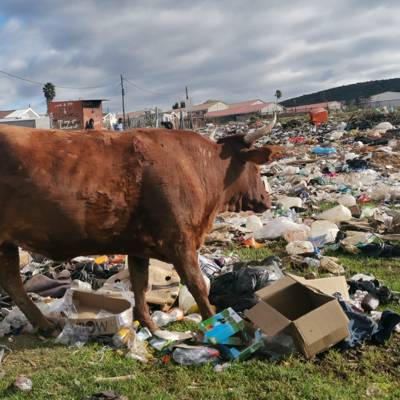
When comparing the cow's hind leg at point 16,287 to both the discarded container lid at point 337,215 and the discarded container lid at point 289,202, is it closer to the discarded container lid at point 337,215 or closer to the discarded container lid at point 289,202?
the discarded container lid at point 337,215

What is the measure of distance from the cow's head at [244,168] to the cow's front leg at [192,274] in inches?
41.1

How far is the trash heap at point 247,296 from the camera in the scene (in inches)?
156

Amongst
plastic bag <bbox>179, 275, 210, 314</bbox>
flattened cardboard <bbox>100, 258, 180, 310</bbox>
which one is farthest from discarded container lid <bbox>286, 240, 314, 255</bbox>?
plastic bag <bbox>179, 275, 210, 314</bbox>

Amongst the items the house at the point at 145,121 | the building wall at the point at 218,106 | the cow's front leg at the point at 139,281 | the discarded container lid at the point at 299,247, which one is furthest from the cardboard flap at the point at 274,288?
the building wall at the point at 218,106

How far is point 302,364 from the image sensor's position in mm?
3760

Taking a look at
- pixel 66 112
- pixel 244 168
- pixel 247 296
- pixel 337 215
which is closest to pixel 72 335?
pixel 247 296

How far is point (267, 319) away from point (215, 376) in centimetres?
56

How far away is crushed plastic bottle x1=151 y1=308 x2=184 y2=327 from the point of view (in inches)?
191

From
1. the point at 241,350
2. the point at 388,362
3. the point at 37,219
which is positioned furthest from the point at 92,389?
the point at 388,362

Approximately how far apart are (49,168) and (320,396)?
8.63ft

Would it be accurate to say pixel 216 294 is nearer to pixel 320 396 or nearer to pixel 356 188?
pixel 320 396

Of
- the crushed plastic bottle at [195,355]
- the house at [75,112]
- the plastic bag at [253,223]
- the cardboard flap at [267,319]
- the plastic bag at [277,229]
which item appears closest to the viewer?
the cardboard flap at [267,319]

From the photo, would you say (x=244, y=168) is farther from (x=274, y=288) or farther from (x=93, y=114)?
(x=93, y=114)

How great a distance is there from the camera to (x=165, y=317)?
192 inches
